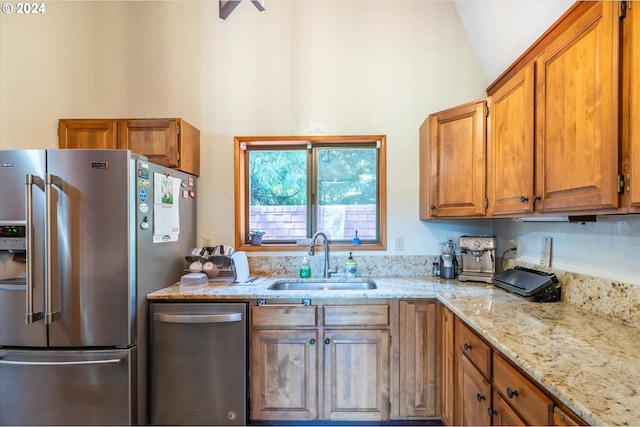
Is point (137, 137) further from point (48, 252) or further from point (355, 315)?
point (355, 315)

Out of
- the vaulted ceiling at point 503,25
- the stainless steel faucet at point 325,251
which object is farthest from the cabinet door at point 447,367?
the vaulted ceiling at point 503,25

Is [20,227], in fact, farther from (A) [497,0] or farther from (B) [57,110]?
(A) [497,0]

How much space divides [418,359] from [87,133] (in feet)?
9.66

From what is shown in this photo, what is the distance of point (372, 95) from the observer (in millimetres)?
2283

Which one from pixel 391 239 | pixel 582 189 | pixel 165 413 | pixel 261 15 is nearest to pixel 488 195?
pixel 582 189

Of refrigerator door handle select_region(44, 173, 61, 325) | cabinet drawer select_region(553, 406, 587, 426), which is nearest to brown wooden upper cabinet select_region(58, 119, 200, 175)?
refrigerator door handle select_region(44, 173, 61, 325)

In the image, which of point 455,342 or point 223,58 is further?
point 223,58

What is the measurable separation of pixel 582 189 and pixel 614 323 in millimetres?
651

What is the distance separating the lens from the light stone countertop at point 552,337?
696 mm

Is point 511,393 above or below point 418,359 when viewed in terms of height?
above

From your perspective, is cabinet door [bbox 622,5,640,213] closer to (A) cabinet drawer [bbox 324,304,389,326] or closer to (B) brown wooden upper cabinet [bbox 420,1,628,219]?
(B) brown wooden upper cabinet [bbox 420,1,628,219]

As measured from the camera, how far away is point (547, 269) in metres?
1.62

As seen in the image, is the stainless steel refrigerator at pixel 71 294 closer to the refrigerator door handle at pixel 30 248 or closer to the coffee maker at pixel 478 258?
the refrigerator door handle at pixel 30 248

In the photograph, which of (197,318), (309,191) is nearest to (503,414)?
(197,318)
